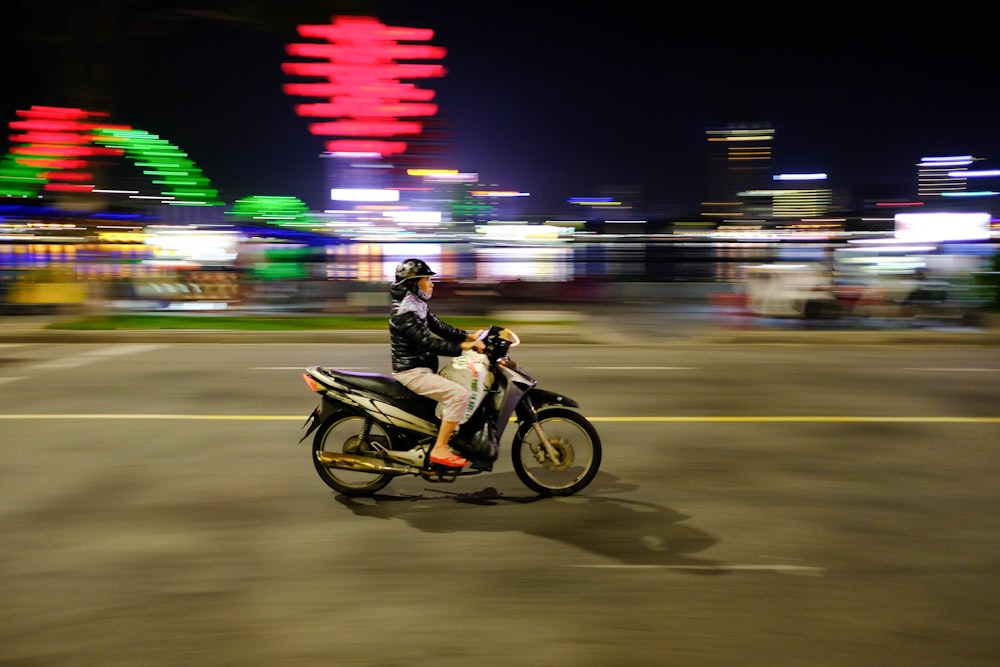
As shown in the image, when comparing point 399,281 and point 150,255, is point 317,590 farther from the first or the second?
point 150,255

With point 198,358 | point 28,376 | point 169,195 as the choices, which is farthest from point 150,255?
point 169,195

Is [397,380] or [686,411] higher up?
[397,380]

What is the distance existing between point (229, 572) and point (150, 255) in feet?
63.2

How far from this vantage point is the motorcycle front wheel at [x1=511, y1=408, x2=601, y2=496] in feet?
20.7

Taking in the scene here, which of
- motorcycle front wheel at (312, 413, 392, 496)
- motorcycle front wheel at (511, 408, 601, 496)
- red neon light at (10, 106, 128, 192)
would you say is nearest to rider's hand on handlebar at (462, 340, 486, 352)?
motorcycle front wheel at (511, 408, 601, 496)

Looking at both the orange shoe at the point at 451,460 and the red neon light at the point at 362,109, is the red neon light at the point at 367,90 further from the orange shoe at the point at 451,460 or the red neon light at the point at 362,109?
the orange shoe at the point at 451,460

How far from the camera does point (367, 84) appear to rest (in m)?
26.8

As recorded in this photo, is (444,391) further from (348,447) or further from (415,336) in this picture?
(348,447)

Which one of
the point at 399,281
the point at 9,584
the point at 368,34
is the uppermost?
the point at 368,34

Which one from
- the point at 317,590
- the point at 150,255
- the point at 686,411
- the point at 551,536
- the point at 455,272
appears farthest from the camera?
the point at 150,255

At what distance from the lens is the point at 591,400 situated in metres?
10.1

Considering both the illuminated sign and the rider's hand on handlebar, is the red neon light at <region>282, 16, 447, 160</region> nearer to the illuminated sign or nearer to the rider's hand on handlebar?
the illuminated sign

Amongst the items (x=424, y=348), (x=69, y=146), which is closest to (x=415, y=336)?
(x=424, y=348)

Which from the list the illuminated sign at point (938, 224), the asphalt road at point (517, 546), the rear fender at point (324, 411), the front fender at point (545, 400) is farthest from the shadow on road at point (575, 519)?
the illuminated sign at point (938, 224)
